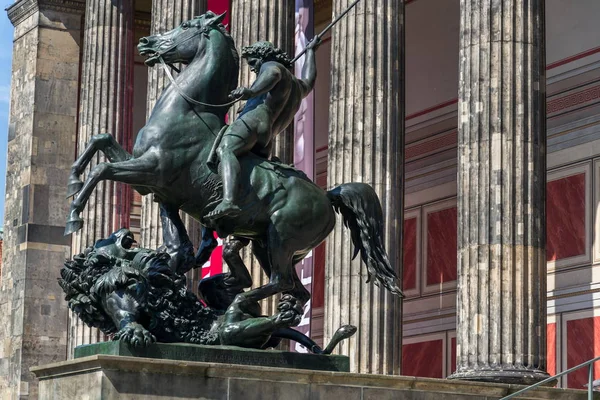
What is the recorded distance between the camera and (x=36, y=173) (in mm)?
35875

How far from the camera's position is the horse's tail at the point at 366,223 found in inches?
571

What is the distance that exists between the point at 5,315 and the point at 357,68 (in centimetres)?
1400

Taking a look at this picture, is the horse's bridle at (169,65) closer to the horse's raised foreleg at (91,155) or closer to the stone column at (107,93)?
the horse's raised foreleg at (91,155)

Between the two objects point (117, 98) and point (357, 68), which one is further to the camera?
point (117, 98)

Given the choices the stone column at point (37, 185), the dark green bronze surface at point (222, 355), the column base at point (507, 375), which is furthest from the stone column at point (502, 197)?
the stone column at point (37, 185)

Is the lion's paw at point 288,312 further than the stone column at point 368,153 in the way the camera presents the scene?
No

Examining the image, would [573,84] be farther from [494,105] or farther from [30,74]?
[30,74]

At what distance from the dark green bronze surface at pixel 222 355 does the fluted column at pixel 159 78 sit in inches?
561

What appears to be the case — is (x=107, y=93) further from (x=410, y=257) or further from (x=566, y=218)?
(x=566, y=218)

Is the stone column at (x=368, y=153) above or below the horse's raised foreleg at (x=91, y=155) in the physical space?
above

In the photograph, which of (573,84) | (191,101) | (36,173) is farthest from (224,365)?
(36,173)

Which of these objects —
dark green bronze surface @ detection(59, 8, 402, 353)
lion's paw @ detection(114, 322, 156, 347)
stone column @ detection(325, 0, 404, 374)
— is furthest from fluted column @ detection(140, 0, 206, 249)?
lion's paw @ detection(114, 322, 156, 347)

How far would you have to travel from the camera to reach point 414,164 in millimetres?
35188

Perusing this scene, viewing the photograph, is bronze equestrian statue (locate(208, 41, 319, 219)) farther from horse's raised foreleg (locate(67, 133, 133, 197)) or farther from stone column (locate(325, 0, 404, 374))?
stone column (locate(325, 0, 404, 374))
